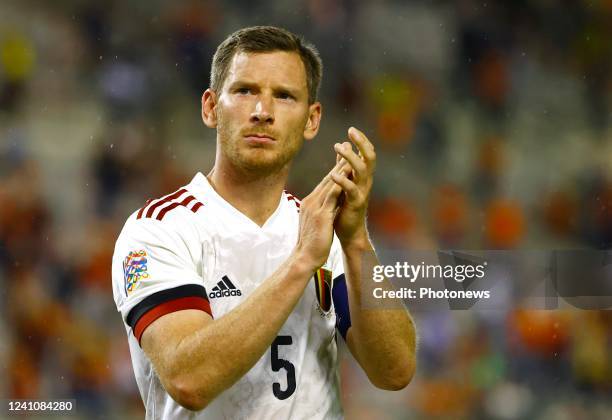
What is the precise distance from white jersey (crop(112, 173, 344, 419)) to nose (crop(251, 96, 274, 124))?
0.68ft

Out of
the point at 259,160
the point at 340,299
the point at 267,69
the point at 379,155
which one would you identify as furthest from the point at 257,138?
the point at 379,155

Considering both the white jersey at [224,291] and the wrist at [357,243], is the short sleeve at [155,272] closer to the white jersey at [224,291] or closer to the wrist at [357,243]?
the white jersey at [224,291]

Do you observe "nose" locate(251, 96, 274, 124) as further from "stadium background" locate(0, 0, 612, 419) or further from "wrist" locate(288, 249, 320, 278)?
"stadium background" locate(0, 0, 612, 419)

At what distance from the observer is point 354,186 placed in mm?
1526

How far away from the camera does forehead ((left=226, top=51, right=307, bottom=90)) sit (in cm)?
174

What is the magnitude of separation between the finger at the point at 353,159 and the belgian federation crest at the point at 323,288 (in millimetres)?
294

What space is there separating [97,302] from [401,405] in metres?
1.79

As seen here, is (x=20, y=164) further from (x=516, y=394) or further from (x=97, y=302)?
(x=516, y=394)

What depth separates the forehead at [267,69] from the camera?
174 cm

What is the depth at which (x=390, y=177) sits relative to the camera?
518 centimetres

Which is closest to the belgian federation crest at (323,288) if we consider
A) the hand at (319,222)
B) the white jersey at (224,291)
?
the white jersey at (224,291)

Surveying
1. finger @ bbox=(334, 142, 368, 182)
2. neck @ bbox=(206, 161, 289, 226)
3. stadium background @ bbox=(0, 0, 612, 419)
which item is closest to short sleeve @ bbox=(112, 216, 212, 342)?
neck @ bbox=(206, 161, 289, 226)

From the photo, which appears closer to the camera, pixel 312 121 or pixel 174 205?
pixel 174 205

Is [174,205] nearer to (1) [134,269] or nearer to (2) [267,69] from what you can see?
(1) [134,269]
